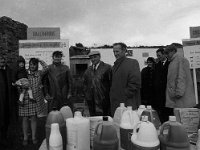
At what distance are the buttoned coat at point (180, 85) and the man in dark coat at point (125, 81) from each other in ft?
1.65

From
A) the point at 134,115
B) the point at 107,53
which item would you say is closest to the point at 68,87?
the point at 134,115

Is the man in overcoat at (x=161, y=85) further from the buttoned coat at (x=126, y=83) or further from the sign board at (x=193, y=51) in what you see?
the sign board at (x=193, y=51)

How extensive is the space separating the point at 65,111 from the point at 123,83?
129cm

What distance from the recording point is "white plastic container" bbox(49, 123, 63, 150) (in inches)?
40.5

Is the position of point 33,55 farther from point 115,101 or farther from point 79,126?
point 79,126

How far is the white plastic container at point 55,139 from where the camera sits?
3.38ft

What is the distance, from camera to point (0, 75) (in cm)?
298

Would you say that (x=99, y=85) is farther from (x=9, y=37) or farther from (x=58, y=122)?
(x=9, y=37)

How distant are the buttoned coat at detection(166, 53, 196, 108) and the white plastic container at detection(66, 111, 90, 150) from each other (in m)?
1.77

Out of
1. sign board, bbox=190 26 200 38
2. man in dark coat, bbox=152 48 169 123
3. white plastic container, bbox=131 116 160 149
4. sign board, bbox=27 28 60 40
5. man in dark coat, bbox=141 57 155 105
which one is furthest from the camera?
sign board, bbox=190 26 200 38

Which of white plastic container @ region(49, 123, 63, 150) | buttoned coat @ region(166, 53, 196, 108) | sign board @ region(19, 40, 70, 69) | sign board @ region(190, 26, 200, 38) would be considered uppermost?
sign board @ region(190, 26, 200, 38)

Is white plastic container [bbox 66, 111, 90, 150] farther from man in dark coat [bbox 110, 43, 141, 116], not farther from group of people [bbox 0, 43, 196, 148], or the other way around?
man in dark coat [bbox 110, 43, 141, 116]

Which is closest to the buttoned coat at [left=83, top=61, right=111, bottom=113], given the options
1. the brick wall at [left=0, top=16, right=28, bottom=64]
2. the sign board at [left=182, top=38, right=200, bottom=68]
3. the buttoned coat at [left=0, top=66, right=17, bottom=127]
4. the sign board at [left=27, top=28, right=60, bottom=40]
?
the buttoned coat at [left=0, top=66, right=17, bottom=127]

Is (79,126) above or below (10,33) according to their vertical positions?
below
